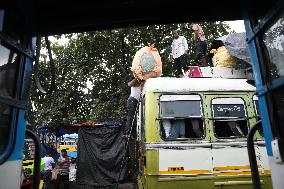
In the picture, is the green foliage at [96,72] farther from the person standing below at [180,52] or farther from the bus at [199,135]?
the bus at [199,135]

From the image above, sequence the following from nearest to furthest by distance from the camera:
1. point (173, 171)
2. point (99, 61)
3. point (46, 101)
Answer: point (173, 171)
point (46, 101)
point (99, 61)

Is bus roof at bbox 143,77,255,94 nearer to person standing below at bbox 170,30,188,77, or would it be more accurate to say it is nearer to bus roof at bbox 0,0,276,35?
person standing below at bbox 170,30,188,77

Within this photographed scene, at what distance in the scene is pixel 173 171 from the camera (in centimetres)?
614

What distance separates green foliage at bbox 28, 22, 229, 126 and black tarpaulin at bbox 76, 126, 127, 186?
3272 mm

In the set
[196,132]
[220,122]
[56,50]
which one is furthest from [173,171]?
[56,50]

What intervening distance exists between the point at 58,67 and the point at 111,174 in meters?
7.69

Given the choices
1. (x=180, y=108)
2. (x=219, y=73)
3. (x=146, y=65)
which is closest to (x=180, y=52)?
(x=146, y=65)

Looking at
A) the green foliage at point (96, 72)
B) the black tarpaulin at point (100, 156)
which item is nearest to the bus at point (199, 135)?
the black tarpaulin at point (100, 156)

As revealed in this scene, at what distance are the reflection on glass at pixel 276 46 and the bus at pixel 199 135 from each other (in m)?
4.04

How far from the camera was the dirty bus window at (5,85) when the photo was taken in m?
2.51

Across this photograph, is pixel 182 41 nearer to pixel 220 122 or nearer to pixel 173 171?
pixel 220 122

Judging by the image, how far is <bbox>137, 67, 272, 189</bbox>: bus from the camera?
6.18m

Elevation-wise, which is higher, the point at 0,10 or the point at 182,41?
the point at 182,41

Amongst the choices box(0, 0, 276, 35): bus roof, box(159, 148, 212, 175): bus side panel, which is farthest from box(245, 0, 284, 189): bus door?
box(159, 148, 212, 175): bus side panel
